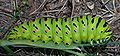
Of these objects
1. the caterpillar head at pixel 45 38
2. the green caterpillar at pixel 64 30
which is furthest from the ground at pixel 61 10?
the caterpillar head at pixel 45 38

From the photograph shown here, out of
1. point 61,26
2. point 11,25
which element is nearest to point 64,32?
point 61,26

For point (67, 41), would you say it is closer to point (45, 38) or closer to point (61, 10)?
point (45, 38)

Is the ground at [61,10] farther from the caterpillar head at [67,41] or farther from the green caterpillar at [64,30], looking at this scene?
the caterpillar head at [67,41]

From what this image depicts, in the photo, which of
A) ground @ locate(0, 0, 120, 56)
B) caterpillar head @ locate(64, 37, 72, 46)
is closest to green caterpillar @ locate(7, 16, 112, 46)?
caterpillar head @ locate(64, 37, 72, 46)

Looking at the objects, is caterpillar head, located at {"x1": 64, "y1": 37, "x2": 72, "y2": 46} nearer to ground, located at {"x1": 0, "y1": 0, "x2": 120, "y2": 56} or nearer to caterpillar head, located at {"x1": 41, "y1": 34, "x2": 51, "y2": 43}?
caterpillar head, located at {"x1": 41, "y1": 34, "x2": 51, "y2": 43}

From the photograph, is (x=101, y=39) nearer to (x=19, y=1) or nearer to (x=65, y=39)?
(x=65, y=39)
